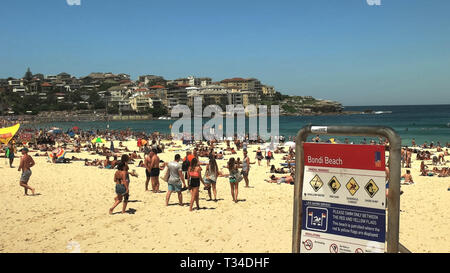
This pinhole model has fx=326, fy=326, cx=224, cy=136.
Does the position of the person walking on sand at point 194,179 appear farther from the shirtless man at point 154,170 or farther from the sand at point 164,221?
the shirtless man at point 154,170

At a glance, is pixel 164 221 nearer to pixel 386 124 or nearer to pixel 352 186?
pixel 352 186

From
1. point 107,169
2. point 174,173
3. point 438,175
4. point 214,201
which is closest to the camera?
point 174,173

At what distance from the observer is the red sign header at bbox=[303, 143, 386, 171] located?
5.98ft

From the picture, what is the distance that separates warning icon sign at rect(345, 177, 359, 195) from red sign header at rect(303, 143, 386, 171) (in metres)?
0.08

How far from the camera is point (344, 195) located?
1908mm

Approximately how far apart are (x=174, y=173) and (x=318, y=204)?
6.06 meters

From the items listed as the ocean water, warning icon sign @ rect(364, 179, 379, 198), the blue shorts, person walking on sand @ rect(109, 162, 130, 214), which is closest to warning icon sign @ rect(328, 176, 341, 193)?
warning icon sign @ rect(364, 179, 379, 198)

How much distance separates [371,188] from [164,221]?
5566 mm

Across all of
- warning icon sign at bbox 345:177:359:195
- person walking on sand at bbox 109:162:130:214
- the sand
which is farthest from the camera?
person walking on sand at bbox 109:162:130:214

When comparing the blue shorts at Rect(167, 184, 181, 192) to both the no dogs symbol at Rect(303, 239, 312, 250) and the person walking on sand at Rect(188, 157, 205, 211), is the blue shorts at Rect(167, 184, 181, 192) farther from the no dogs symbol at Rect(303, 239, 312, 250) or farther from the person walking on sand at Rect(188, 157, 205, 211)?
the no dogs symbol at Rect(303, 239, 312, 250)

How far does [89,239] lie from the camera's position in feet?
19.1

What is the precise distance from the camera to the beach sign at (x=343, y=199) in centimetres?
182

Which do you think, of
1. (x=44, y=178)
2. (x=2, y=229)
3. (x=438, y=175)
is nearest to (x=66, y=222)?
(x=2, y=229)
